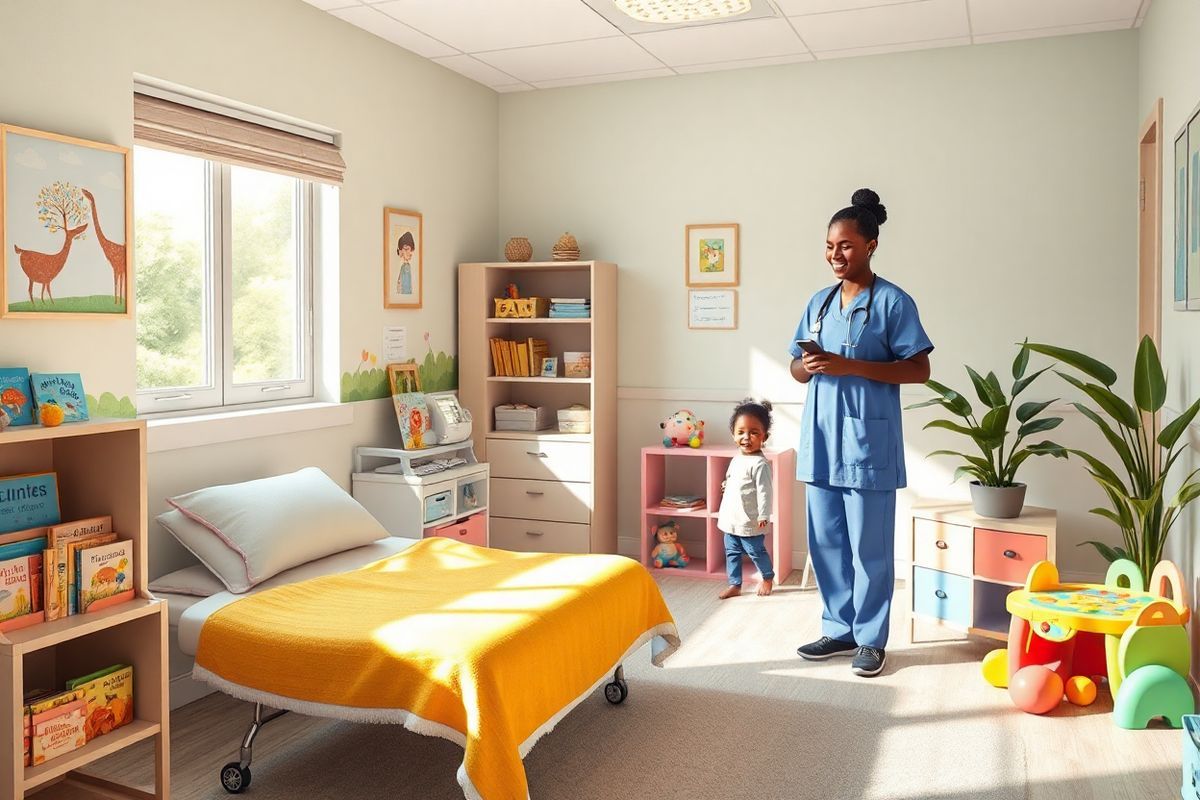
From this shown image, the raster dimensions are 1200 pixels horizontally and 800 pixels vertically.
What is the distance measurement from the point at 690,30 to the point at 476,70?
118 centimetres

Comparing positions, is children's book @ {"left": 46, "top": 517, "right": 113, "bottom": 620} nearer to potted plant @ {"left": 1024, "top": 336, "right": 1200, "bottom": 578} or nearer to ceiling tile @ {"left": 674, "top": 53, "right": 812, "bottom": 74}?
potted plant @ {"left": 1024, "top": 336, "right": 1200, "bottom": 578}

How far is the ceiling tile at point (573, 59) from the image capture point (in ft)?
15.3

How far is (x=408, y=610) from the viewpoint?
279cm

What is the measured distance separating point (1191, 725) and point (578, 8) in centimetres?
325

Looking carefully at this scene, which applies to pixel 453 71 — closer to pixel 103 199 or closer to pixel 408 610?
pixel 103 199

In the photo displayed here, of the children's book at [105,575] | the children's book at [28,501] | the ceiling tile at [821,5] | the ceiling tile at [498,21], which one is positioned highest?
the ceiling tile at [498,21]

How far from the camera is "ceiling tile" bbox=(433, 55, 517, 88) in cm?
487

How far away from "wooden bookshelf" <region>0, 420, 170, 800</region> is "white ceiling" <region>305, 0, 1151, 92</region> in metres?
2.14

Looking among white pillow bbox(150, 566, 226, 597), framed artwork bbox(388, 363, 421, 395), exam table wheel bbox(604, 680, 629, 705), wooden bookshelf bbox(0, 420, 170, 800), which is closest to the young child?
exam table wheel bbox(604, 680, 629, 705)

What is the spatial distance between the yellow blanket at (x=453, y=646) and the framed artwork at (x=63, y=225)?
1.04m

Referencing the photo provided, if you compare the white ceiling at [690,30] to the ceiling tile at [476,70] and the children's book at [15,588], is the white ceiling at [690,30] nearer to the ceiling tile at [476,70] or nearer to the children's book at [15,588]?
the ceiling tile at [476,70]

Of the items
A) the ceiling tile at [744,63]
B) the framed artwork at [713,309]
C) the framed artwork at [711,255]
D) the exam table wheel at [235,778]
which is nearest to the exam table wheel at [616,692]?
the exam table wheel at [235,778]

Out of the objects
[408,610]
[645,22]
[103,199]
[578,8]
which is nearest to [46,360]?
[103,199]

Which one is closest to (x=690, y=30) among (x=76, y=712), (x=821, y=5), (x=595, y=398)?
(x=821, y=5)
